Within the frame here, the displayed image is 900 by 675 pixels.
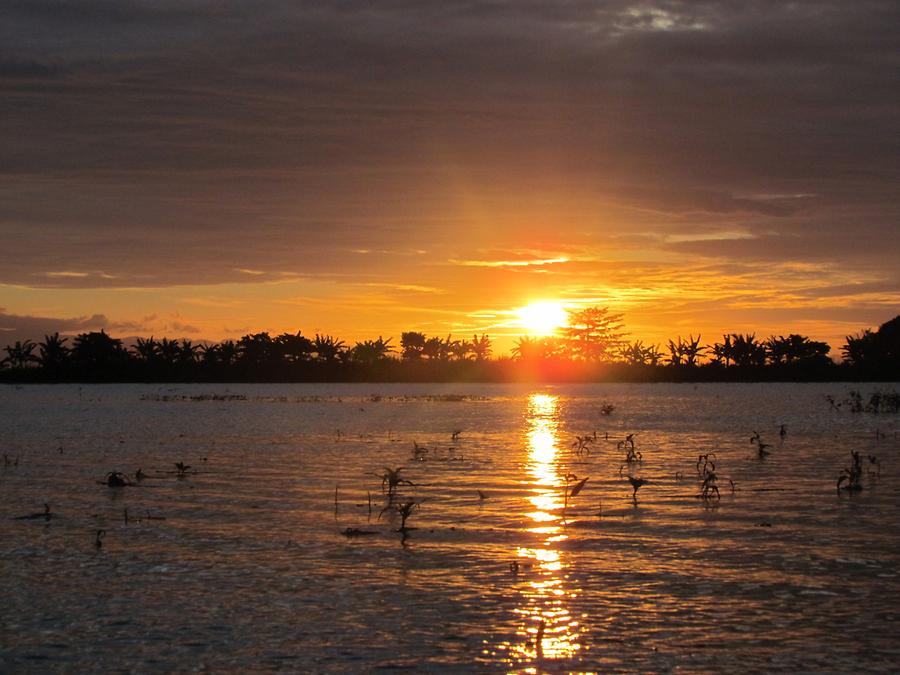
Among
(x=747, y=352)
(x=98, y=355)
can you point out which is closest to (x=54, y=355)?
(x=98, y=355)

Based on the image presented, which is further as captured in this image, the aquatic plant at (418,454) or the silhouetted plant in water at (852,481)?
the aquatic plant at (418,454)

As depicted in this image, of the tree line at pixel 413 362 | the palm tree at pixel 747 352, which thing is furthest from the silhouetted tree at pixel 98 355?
the palm tree at pixel 747 352

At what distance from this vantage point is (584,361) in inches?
7707

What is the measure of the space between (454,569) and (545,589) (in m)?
1.95

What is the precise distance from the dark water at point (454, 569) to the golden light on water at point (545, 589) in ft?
0.14

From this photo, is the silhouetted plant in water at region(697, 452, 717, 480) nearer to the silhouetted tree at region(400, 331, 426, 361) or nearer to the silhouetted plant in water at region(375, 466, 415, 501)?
the silhouetted plant in water at region(375, 466, 415, 501)

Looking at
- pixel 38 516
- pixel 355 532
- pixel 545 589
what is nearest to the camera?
pixel 545 589

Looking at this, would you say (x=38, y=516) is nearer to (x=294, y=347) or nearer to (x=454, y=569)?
(x=454, y=569)

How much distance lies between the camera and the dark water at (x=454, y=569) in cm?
1152

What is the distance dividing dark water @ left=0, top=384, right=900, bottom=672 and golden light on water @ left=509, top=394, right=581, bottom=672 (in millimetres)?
43

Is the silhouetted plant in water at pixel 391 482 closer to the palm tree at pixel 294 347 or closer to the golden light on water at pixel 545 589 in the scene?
the golden light on water at pixel 545 589

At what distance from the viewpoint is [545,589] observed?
561 inches

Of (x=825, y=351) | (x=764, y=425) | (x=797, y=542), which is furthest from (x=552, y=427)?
(x=825, y=351)

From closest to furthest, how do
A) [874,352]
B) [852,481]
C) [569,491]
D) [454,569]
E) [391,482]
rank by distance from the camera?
[454,569] < [391,482] < [852,481] < [569,491] < [874,352]
